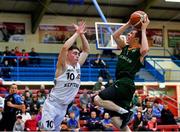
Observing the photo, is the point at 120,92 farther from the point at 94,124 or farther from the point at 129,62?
the point at 94,124

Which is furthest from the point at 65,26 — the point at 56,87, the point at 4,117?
the point at 56,87

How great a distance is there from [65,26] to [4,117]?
15499 millimetres

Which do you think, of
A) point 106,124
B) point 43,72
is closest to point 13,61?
point 43,72

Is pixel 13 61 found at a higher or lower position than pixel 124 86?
higher

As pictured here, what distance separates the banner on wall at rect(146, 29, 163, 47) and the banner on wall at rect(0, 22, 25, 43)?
8151 mm

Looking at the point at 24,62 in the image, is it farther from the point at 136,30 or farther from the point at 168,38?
the point at 136,30

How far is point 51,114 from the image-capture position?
23.9 ft

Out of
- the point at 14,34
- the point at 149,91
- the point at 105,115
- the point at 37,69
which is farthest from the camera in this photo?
the point at 14,34

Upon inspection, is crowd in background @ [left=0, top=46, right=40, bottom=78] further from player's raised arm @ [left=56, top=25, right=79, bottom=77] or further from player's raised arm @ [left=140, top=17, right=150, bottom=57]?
player's raised arm @ [left=140, top=17, right=150, bottom=57]

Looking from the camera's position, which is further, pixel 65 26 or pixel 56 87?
pixel 65 26

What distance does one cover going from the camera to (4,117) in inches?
433

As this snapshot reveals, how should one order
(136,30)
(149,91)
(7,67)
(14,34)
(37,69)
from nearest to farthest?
(136,30) < (7,67) < (37,69) < (149,91) < (14,34)

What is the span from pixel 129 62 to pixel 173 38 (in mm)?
22009

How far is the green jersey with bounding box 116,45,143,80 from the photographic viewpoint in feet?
22.8
